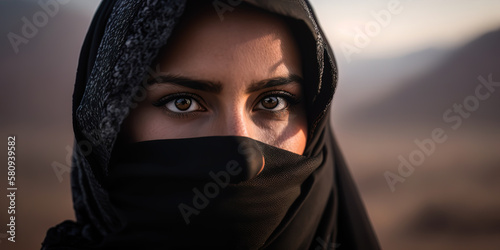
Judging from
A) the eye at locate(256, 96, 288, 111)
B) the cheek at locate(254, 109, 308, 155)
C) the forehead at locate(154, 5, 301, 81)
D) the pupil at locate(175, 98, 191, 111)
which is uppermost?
the forehead at locate(154, 5, 301, 81)

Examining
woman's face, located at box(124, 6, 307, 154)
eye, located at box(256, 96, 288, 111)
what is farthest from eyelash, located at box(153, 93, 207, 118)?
eye, located at box(256, 96, 288, 111)

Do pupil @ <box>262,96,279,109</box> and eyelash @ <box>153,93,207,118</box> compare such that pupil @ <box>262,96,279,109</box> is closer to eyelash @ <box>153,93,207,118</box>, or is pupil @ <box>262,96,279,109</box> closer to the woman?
the woman

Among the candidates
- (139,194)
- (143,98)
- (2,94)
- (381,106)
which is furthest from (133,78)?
(381,106)

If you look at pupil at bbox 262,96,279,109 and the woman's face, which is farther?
pupil at bbox 262,96,279,109

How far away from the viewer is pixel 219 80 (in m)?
0.83

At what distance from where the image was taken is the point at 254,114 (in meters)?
0.93

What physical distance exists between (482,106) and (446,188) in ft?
2.37

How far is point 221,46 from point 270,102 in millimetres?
229

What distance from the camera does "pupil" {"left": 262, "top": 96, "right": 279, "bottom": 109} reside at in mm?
955

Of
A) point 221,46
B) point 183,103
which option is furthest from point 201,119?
point 221,46

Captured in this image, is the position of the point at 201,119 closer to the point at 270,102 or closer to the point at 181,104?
the point at 181,104

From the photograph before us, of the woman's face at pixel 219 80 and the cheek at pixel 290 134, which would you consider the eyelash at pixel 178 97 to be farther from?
the cheek at pixel 290 134

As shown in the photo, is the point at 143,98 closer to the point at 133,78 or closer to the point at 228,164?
the point at 133,78

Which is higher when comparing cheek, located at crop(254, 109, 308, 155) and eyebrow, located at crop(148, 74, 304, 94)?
eyebrow, located at crop(148, 74, 304, 94)
